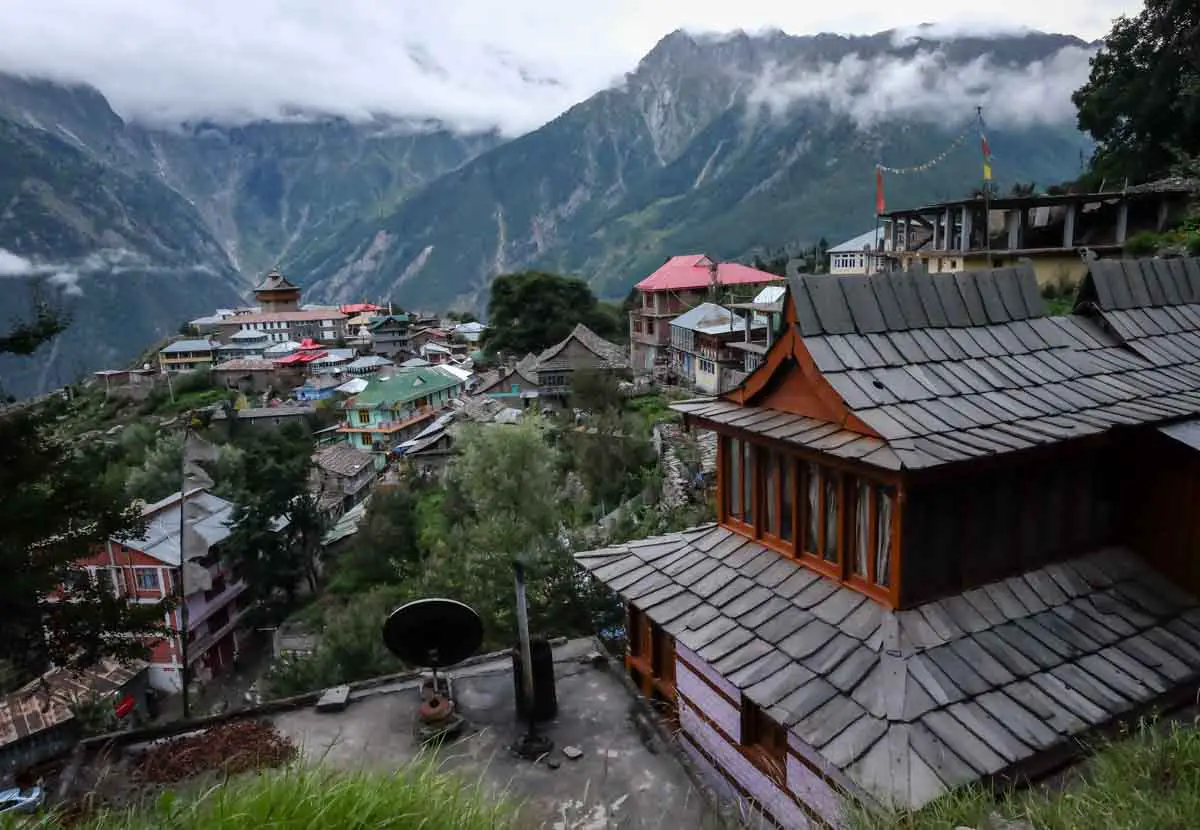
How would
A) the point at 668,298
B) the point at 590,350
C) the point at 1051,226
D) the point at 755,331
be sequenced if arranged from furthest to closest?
the point at 668,298, the point at 590,350, the point at 755,331, the point at 1051,226

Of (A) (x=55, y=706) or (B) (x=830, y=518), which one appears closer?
(B) (x=830, y=518)

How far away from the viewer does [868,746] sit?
6801mm

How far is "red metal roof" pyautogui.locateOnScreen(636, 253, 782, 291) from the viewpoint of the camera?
67.5m

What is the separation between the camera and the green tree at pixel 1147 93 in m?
36.4

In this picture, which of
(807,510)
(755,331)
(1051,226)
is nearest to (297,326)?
(755,331)

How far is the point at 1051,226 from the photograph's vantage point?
38.0m

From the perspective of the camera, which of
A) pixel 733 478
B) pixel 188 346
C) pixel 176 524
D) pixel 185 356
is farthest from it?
pixel 188 346

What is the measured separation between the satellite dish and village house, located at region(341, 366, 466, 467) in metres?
53.5

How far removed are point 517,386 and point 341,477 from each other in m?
15.8

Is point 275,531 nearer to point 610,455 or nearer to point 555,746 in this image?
point 610,455

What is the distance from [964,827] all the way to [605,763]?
5519 mm

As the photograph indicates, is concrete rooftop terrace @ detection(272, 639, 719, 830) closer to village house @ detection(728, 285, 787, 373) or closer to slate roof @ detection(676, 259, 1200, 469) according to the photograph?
slate roof @ detection(676, 259, 1200, 469)

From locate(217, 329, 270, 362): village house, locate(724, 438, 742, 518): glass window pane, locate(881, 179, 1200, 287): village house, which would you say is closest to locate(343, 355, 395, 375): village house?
locate(217, 329, 270, 362): village house

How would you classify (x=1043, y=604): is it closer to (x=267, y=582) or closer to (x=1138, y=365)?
(x=1138, y=365)
